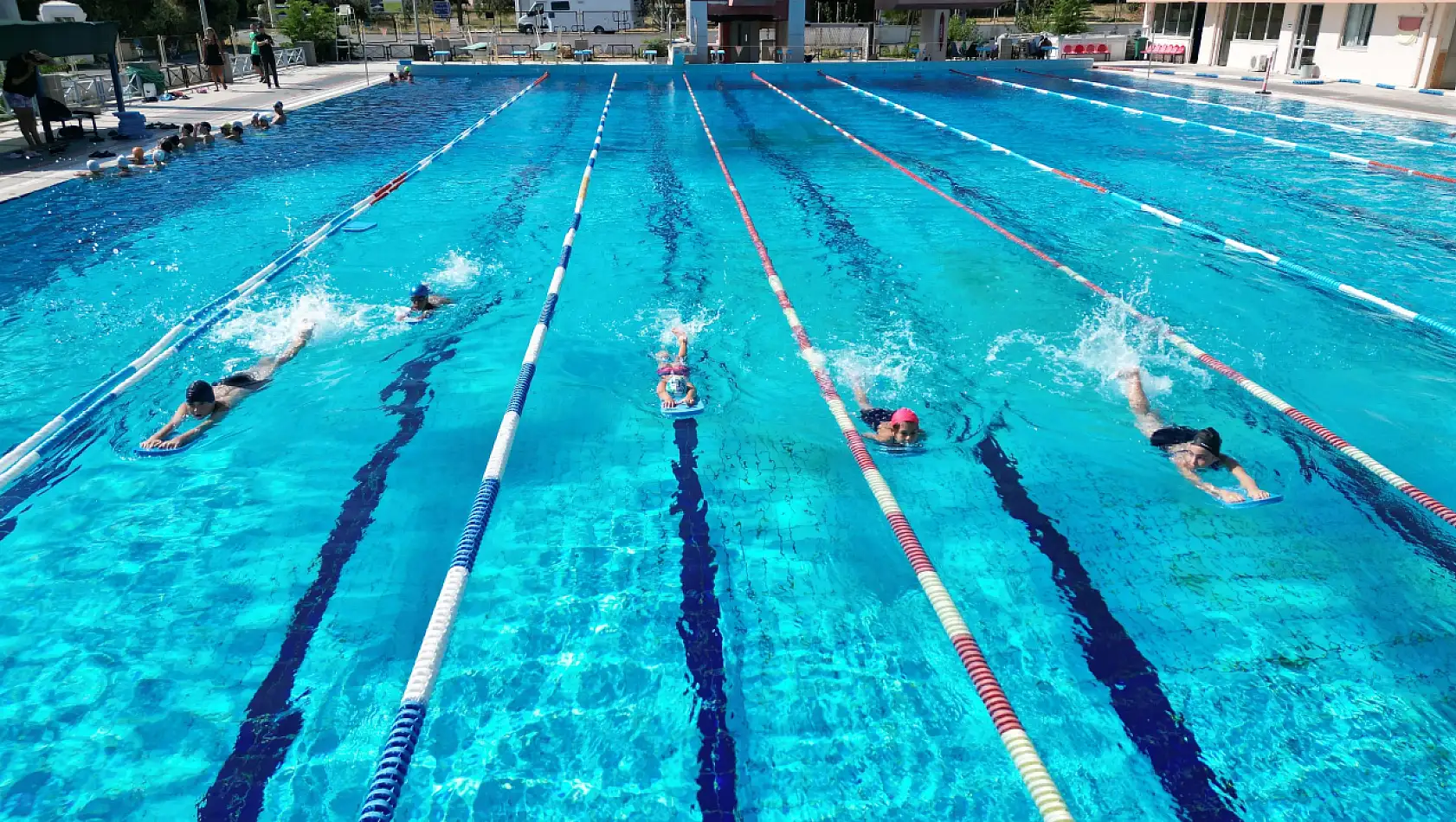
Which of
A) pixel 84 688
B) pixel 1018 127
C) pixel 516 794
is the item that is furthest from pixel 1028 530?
pixel 1018 127

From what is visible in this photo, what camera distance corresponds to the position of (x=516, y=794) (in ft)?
9.67

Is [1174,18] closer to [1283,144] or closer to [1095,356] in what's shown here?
[1283,144]

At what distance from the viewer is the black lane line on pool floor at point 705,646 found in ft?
9.76

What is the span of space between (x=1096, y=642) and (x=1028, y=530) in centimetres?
84

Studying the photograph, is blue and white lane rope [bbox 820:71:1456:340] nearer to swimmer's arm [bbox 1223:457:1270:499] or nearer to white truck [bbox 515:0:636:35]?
swimmer's arm [bbox 1223:457:1270:499]

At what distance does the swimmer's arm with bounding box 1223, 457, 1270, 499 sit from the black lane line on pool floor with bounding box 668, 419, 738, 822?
2.90 m

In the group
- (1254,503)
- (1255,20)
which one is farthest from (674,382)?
(1255,20)

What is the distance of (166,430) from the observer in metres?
5.10

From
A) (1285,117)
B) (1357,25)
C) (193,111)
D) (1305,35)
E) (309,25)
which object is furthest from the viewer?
(309,25)

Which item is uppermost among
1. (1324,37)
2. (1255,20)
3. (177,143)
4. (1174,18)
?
(1174,18)

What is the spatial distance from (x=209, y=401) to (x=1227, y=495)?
235 inches

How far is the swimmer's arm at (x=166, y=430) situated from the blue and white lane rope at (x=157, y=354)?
524 mm

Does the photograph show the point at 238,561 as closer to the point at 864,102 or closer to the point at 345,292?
the point at 345,292

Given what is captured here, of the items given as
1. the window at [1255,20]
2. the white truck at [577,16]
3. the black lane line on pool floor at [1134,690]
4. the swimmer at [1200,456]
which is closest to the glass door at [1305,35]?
the window at [1255,20]
